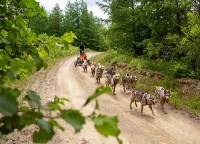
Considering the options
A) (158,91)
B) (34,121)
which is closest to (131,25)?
(158,91)

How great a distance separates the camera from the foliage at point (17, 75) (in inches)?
50.2

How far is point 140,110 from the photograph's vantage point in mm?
15164

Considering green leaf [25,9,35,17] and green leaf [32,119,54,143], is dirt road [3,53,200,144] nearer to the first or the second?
green leaf [25,9,35,17]

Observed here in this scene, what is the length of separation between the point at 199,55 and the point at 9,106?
63.5 ft

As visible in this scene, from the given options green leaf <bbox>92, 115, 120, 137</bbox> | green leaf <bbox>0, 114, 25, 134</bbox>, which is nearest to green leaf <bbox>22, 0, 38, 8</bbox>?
green leaf <bbox>0, 114, 25, 134</bbox>

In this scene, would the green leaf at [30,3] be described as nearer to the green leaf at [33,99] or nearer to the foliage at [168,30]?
the green leaf at [33,99]

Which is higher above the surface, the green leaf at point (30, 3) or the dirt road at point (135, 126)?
the green leaf at point (30, 3)

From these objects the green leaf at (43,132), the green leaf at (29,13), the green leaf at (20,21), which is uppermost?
the green leaf at (29,13)

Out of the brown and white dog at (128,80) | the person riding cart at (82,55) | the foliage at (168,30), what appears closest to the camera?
the foliage at (168,30)

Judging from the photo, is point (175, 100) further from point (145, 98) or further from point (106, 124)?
point (106, 124)

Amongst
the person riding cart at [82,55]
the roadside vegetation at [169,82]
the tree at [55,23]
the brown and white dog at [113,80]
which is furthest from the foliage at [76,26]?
the brown and white dog at [113,80]

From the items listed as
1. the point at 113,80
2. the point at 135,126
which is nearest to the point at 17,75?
the point at 135,126

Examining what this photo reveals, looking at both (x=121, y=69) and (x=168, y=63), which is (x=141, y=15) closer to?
(x=168, y=63)

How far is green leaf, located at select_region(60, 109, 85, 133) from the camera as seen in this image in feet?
4.11
